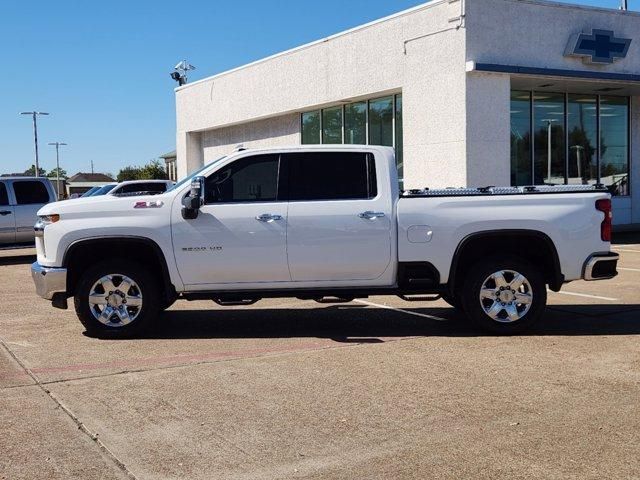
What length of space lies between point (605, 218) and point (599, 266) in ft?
1.69

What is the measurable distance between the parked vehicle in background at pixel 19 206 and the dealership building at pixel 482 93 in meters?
8.57

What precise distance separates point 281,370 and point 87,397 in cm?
163

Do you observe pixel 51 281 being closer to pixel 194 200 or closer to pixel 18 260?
pixel 194 200

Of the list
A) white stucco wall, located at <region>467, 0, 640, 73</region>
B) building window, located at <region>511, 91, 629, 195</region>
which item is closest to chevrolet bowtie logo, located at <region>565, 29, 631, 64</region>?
white stucco wall, located at <region>467, 0, 640, 73</region>

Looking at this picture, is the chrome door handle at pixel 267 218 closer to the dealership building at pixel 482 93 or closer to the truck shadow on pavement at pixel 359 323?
the truck shadow on pavement at pixel 359 323

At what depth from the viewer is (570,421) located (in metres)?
5.08

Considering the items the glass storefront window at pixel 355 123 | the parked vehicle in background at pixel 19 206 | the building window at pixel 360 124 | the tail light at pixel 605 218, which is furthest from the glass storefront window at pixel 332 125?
the tail light at pixel 605 218

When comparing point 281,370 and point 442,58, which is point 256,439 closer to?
point 281,370

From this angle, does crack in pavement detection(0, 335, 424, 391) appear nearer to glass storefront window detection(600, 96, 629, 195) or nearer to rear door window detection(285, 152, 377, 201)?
rear door window detection(285, 152, 377, 201)

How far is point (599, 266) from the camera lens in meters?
8.00

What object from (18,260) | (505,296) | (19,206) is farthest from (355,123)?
(505,296)

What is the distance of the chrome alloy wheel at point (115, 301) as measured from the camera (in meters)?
7.97

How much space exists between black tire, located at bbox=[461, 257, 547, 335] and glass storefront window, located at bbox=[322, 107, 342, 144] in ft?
50.6

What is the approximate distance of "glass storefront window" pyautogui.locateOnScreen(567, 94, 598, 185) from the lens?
827 inches
